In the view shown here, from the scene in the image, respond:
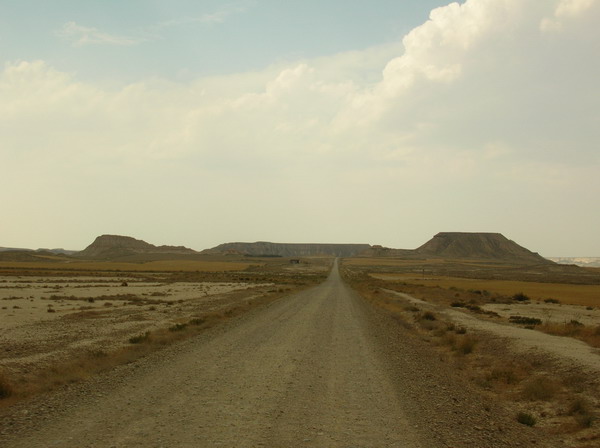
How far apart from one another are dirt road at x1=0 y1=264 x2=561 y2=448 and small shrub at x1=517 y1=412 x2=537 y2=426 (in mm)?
257

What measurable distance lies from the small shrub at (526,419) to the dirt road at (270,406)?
257 millimetres

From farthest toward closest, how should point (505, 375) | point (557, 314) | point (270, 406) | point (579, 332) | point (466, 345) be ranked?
point (557, 314)
point (579, 332)
point (466, 345)
point (505, 375)
point (270, 406)

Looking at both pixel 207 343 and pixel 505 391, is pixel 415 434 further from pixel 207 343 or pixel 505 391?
pixel 207 343

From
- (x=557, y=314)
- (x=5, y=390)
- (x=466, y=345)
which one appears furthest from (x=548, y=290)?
(x=5, y=390)

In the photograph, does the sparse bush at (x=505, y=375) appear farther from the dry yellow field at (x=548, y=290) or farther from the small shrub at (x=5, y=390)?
the dry yellow field at (x=548, y=290)

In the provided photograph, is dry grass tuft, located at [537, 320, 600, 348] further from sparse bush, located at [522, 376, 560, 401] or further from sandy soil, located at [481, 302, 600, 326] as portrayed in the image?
sparse bush, located at [522, 376, 560, 401]

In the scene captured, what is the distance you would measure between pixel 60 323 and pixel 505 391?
21.6m

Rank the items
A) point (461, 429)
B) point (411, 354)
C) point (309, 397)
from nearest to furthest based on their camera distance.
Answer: point (461, 429), point (309, 397), point (411, 354)

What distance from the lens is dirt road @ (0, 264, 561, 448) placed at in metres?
7.60

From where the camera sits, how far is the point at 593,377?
468 inches

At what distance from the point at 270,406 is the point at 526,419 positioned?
5.31 metres

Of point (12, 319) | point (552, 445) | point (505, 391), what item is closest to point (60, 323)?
point (12, 319)

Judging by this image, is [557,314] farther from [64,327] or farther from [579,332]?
[64,327]

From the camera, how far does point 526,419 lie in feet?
31.2
